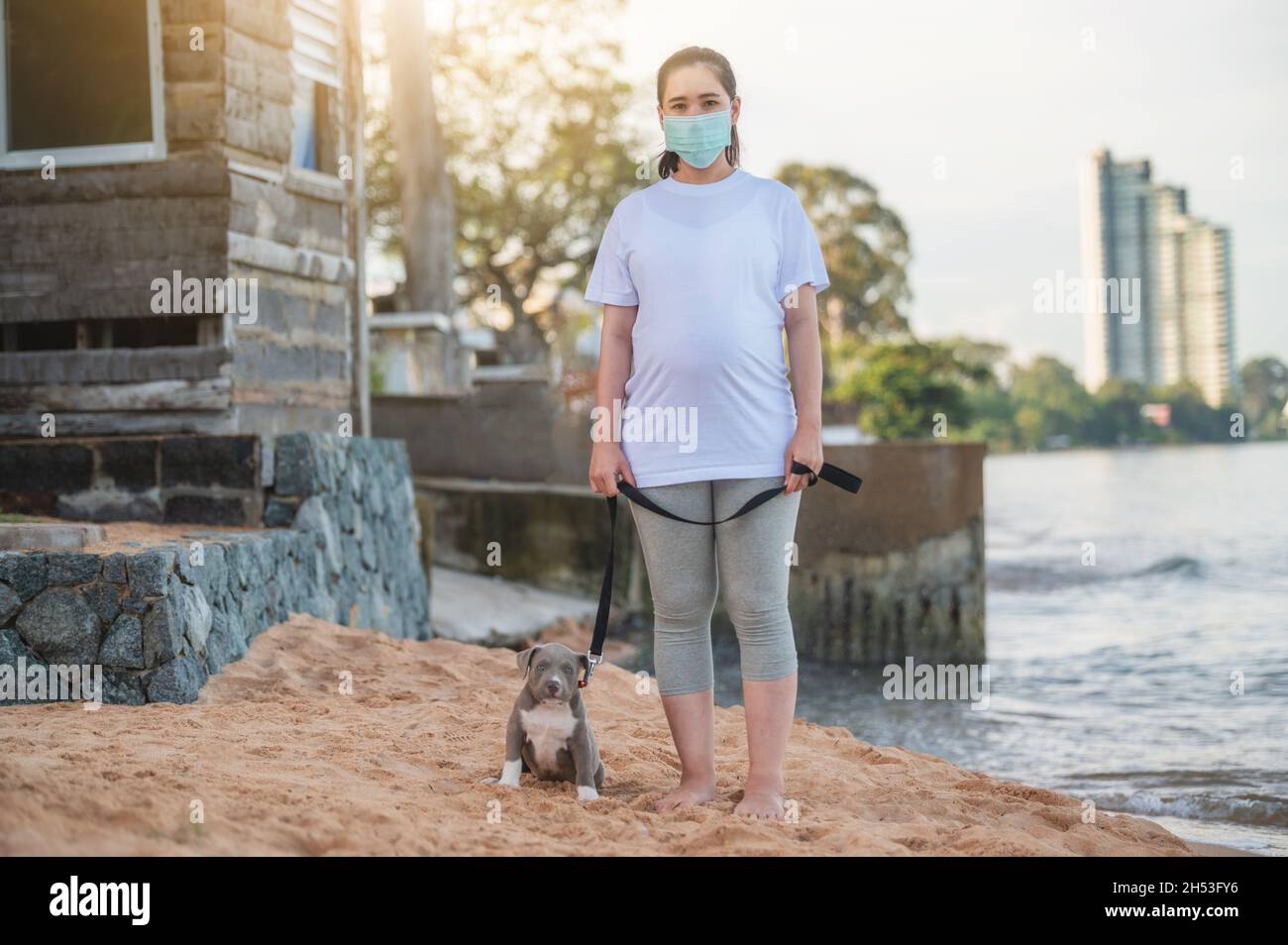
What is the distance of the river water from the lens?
7492mm

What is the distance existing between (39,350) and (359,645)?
10.0ft

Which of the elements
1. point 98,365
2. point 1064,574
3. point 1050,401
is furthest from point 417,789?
point 1050,401

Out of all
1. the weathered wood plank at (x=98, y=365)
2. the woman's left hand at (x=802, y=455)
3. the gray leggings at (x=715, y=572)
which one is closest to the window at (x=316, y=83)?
the weathered wood plank at (x=98, y=365)

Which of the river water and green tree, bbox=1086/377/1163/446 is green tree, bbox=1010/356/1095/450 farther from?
the river water

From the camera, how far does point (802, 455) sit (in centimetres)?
412

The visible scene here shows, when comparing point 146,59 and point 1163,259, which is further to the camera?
point 1163,259

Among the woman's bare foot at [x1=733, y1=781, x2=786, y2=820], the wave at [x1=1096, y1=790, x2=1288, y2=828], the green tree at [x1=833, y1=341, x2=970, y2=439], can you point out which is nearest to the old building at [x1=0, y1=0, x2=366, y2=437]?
the woman's bare foot at [x1=733, y1=781, x2=786, y2=820]

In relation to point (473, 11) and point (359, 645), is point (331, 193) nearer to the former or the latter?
point (359, 645)

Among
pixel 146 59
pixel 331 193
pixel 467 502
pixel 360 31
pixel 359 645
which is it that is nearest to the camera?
pixel 359 645

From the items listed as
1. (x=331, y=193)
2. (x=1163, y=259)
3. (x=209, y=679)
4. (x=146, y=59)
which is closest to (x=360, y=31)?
(x=331, y=193)

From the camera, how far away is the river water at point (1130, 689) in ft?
24.6

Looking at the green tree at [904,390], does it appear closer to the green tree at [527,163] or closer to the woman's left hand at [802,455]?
the green tree at [527,163]

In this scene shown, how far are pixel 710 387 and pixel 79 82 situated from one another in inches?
243
